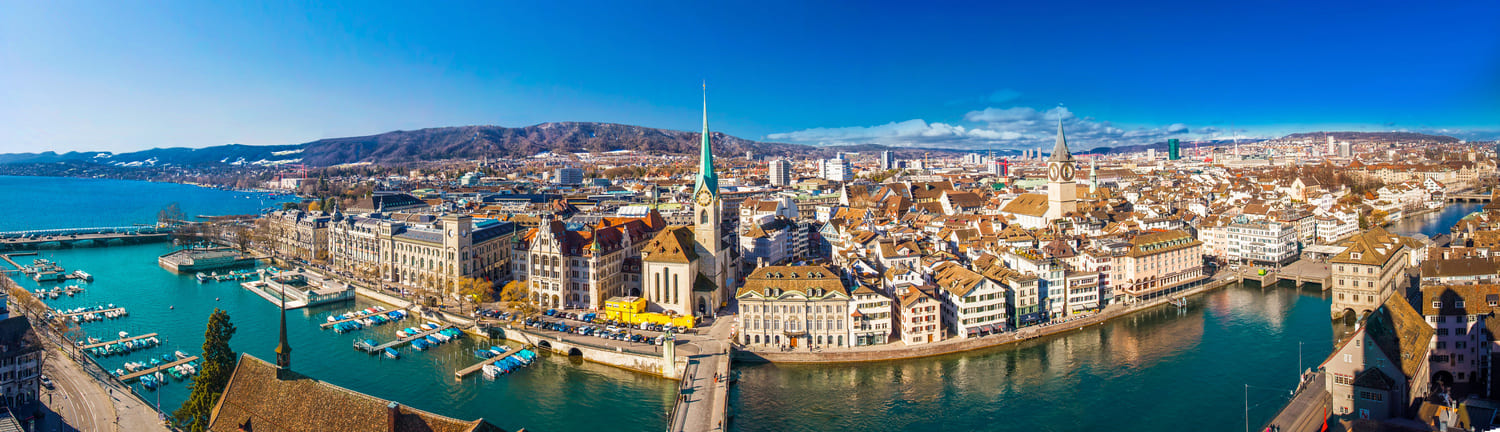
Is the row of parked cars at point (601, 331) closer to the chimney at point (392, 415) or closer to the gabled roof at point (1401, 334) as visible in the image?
the chimney at point (392, 415)

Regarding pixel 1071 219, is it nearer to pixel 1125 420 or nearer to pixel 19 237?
pixel 1125 420

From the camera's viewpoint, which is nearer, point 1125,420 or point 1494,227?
point 1125,420

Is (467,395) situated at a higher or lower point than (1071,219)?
lower

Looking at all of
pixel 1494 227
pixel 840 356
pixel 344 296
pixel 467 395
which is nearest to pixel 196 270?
pixel 344 296

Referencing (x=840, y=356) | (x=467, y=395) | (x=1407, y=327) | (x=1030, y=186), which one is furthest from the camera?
(x=1030, y=186)

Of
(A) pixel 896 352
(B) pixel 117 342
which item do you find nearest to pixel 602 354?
(A) pixel 896 352

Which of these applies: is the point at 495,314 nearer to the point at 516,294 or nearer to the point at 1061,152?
the point at 516,294

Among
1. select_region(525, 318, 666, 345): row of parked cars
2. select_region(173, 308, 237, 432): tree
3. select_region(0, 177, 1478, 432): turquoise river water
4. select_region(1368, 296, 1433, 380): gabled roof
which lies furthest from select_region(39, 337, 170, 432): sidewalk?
select_region(1368, 296, 1433, 380): gabled roof
